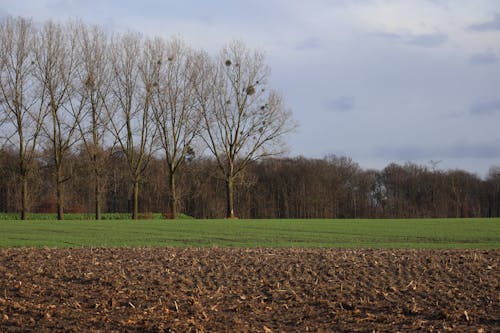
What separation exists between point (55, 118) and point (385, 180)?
43820 millimetres

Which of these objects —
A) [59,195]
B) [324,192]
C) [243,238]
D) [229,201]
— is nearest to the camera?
[243,238]

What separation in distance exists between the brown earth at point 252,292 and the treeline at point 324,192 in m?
43.2

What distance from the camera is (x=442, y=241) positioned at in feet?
67.6

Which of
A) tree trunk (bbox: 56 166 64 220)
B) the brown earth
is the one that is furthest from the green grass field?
tree trunk (bbox: 56 166 64 220)

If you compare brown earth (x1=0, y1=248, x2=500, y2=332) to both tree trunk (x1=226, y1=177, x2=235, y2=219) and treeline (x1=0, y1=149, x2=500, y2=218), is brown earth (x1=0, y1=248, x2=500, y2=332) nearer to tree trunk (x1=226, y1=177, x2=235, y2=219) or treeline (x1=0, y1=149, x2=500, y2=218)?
tree trunk (x1=226, y1=177, x2=235, y2=219)

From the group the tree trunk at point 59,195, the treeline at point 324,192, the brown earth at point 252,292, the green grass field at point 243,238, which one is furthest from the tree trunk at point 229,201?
the brown earth at point 252,292

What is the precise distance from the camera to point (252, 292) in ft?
34.5

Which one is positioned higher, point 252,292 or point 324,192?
point 324,192

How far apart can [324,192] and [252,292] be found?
5573cm

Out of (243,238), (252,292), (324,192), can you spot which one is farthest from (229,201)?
(252,292)

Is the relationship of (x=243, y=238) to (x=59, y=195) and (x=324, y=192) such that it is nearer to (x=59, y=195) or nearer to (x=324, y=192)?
(x=59, y=195)

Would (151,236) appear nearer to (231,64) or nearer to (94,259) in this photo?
(94,259)

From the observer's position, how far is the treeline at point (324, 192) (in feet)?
194

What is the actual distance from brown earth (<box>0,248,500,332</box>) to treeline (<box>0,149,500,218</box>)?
43.2 m
